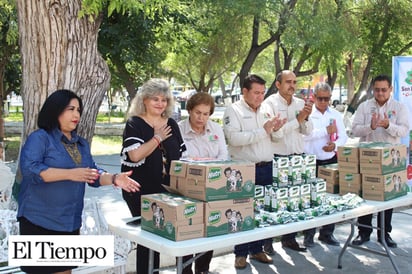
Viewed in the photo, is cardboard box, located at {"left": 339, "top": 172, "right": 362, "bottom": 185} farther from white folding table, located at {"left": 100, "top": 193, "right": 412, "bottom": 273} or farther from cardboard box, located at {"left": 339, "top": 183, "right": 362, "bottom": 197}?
white folding table, located at {"left": 100, "top": 193, "right": 412, "bottom": 273}

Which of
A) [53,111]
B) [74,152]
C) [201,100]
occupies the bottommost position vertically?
[74,152]

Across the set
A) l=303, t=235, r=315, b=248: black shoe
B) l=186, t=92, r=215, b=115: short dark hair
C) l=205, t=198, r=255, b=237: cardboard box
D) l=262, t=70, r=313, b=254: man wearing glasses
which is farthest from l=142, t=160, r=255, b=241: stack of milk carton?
l=303, t=235, r=315, b=248: black shoe

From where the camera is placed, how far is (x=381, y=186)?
3.84 m

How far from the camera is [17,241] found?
113 inches

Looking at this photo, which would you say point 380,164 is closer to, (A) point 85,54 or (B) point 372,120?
(B) point 372,120

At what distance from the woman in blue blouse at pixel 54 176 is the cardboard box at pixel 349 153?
1.93 meters

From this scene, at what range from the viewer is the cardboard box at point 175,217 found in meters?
2.69

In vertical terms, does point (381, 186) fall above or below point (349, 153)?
below

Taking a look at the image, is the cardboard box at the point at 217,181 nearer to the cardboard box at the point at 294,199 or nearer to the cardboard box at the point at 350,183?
the cardboard box at the point at 294,199

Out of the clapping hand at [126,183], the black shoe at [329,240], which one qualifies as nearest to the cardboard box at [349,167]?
the black shoe at [329,240]

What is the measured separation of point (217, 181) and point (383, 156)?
1.64m

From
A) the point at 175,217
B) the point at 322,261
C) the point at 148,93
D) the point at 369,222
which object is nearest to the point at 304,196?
the point at 175,217

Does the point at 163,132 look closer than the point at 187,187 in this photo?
No

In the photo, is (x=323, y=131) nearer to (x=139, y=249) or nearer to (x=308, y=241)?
(x=308, y=241)
